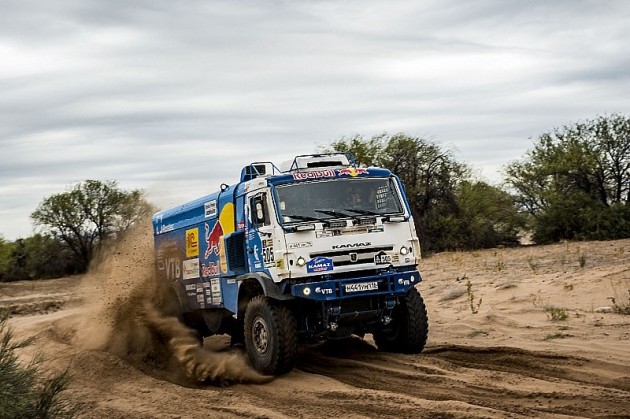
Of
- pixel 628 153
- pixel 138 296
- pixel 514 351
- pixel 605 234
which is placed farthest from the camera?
pixel 628 153

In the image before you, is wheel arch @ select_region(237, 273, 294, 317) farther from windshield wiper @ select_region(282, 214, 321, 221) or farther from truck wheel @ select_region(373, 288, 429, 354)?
truck wheel @ select_region(373, 288, 429, 354)

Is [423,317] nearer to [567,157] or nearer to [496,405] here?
[496,405]

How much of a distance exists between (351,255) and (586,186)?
93.5 feet

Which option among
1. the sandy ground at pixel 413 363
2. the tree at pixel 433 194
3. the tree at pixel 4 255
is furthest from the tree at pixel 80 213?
the sandy ground at pixel 413 363

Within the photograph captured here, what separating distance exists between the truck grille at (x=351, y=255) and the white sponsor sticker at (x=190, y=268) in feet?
13.6

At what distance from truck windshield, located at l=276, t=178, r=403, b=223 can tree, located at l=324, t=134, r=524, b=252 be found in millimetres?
24325

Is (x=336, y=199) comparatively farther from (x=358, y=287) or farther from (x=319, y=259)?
(x=358, y=287)

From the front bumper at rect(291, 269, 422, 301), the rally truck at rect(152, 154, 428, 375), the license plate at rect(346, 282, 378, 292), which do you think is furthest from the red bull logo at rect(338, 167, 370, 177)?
the license plate at rect(346, 282, 378, 292)

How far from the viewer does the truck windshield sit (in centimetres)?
1170

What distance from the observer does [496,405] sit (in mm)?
8461

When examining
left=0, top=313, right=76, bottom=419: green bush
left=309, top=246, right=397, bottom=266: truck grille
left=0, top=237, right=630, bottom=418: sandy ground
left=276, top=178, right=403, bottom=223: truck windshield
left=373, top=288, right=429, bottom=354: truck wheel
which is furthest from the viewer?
left=373, top=288, right=429, bottom=354: truck wheel

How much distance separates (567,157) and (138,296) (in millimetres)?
27119

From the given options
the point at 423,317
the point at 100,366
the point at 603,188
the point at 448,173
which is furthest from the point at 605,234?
the point at 100,366

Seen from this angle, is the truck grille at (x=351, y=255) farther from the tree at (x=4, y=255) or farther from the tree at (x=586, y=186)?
the tree at (x=4, y=255)
